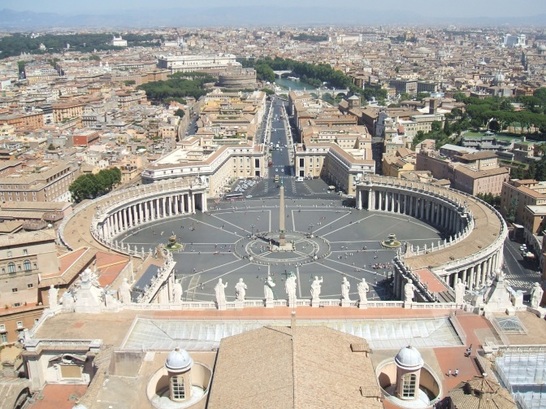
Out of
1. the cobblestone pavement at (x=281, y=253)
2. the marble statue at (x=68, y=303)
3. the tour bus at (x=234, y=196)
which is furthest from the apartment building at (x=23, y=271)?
the tour bus at (x=234, y=196)

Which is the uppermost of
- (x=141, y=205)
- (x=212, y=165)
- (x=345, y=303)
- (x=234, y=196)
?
(x=345, y=303)

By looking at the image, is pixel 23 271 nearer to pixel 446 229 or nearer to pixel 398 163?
pixel 446 229

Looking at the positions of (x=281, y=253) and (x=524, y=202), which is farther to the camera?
(x=524, y=202)

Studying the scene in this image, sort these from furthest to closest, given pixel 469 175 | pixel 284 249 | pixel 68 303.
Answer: pixel 469 175, pixel 284 249, pixel 68 303

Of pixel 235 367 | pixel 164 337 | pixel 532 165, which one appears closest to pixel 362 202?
pixel 532 165

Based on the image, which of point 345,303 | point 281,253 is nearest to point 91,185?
point 281,253

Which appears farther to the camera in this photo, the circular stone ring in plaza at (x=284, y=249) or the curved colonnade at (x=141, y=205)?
the curved colonnade at (x=141, y=205)

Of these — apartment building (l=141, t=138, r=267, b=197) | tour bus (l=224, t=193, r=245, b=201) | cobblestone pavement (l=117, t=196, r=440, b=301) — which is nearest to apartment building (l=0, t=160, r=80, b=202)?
apartment building (l=141, t=138, r=267, b=197)

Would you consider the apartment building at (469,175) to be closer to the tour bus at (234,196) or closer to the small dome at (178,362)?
the tour bus at (234,196)
